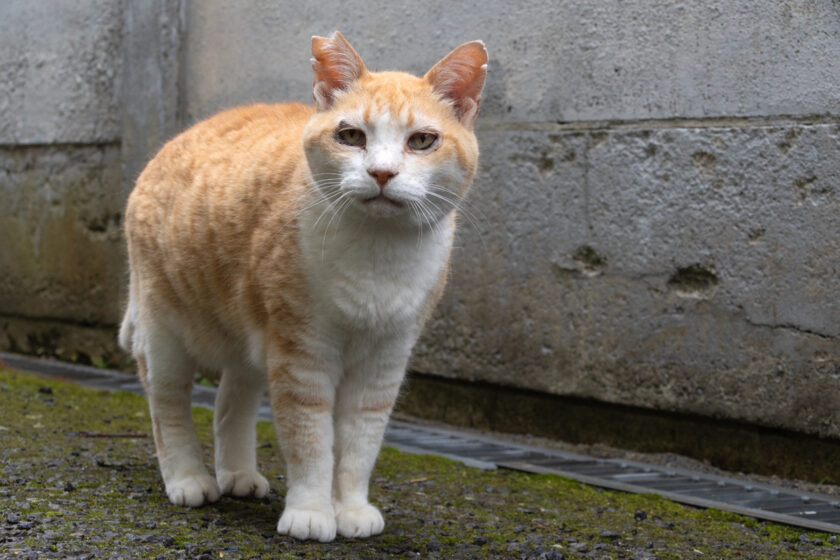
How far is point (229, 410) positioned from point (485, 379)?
5.60ft

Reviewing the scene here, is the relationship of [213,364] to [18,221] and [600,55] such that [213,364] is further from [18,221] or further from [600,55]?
[18,221]

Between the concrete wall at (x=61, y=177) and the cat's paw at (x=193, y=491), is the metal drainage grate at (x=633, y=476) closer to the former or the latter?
the cat's paw at (x=193, y=491)

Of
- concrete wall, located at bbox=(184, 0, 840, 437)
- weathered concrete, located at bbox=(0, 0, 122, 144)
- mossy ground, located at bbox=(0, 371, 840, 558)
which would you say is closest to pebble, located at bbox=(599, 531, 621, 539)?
mossy ground, located at bbox=(0, 371, 840, 558)

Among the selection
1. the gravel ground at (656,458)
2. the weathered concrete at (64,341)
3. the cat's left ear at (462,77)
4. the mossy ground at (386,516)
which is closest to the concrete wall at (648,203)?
the gravel ground at (656,458)

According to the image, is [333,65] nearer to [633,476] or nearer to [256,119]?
[256,119]

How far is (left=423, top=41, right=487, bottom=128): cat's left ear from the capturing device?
284 centimetres

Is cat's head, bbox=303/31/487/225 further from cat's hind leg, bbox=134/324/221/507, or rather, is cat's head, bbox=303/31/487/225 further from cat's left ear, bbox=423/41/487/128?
cat's hind leg, bbox=134/324/221/507

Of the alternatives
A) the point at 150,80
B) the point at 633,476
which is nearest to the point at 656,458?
the point at 633,476

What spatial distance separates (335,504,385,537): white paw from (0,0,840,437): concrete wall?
177 centimetres

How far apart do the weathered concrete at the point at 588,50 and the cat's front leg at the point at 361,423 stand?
1.86 m

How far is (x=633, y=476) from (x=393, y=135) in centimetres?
197

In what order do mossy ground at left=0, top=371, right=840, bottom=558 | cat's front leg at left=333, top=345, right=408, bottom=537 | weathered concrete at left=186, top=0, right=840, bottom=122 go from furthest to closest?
1. weathered concrete at left=186, top=0, right=840, bottom=122
2. cat's front leg at left=333, top=345, right=408, bottom=537
3. mossy ground at left=0, top=371, right=840, bottom=558

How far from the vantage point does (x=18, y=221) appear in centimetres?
661

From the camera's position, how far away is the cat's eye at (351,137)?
2.74 meters
